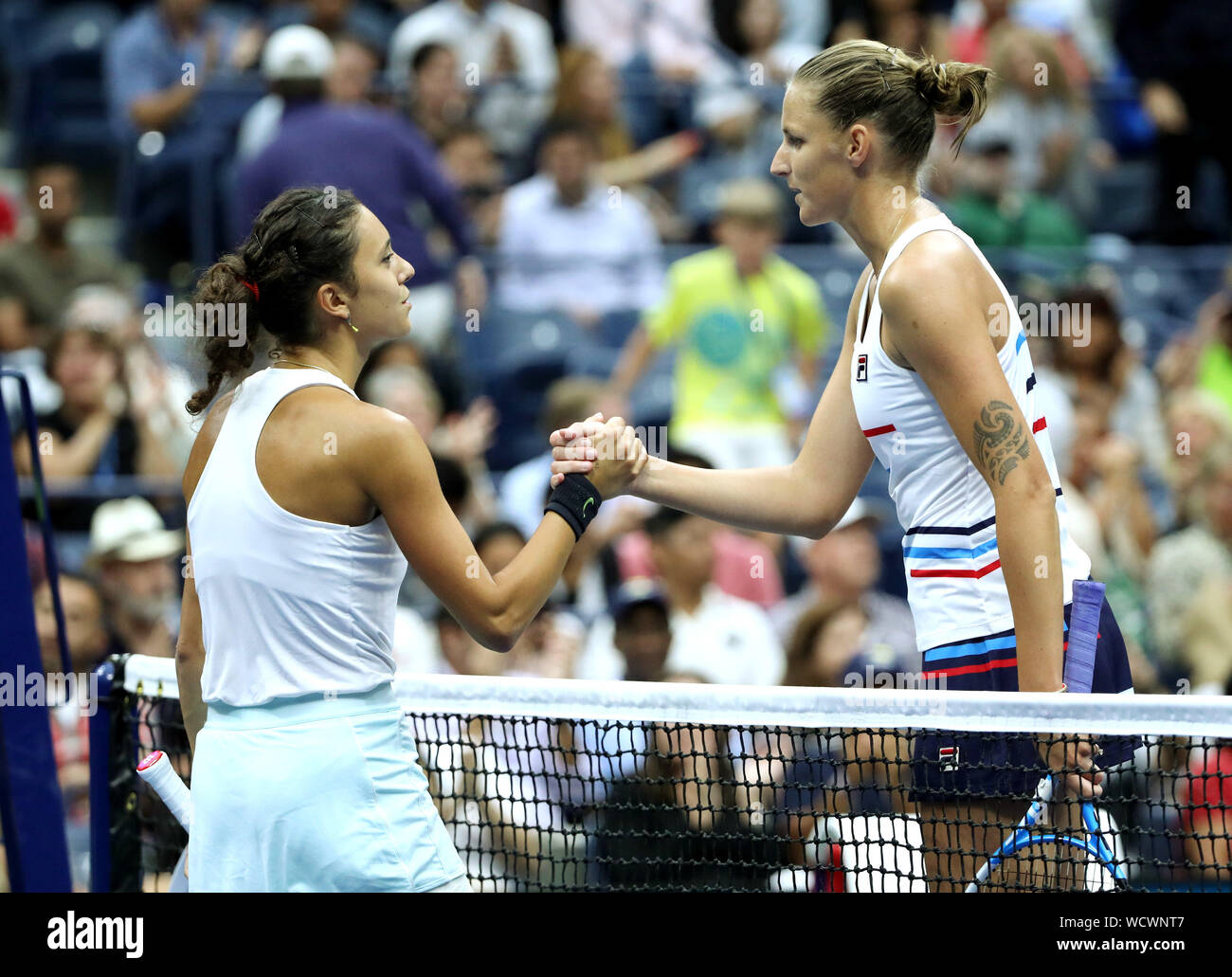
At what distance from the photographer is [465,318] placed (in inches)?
352

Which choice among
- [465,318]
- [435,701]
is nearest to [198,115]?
[465,318]

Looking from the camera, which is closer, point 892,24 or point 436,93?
point 436,93

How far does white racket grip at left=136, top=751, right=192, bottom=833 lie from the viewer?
338cm

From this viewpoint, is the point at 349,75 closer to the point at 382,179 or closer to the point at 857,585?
the point at 382,179

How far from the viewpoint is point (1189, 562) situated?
7.40 meters

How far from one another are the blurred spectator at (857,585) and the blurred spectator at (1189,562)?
1.17m

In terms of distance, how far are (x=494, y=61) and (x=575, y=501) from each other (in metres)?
7.51

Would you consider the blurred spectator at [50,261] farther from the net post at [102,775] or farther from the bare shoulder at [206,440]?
the bare shoulder at [206,440]

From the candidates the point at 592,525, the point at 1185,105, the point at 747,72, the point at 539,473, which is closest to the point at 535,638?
the point at 592,525

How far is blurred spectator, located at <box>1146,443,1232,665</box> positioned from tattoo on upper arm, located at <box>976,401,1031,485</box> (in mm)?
4586

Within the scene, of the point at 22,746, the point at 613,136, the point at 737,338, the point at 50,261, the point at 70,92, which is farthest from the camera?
the point at 70,92

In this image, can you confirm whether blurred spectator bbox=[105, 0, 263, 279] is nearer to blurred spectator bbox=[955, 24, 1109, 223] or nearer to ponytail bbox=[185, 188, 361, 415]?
blurred spectator bbox=[955, 24, 1109, 223]
